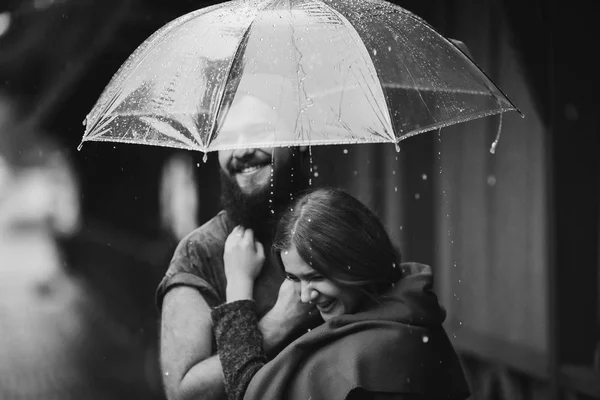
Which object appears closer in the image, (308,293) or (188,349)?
(308,293)

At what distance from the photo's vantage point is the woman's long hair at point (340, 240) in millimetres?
2777

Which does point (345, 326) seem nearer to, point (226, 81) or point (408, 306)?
point (408, 306)

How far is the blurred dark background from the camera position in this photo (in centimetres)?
507

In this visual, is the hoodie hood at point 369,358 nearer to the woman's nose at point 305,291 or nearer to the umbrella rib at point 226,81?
the woman's nose at point 305,291

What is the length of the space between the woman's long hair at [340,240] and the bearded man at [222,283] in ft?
0.62

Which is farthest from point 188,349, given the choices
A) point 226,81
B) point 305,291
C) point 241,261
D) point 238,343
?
point 226,81

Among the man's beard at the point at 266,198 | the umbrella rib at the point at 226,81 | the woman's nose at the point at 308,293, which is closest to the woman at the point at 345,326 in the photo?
the woman's nose at the point at 308,293

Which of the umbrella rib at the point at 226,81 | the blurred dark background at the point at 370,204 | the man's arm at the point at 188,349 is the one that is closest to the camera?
the umbrella rib at the point at 226,81

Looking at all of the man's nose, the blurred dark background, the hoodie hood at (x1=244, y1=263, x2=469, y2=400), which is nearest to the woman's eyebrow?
the hoodie hood at (x1=244, y1=263, x2=469, y2=400)

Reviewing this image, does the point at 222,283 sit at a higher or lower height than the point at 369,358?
higher

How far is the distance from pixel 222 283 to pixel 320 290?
0.47 m

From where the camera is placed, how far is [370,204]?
730cm

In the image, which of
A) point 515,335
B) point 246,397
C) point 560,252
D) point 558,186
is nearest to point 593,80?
point 558,186

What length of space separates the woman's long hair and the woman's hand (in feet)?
0.47
